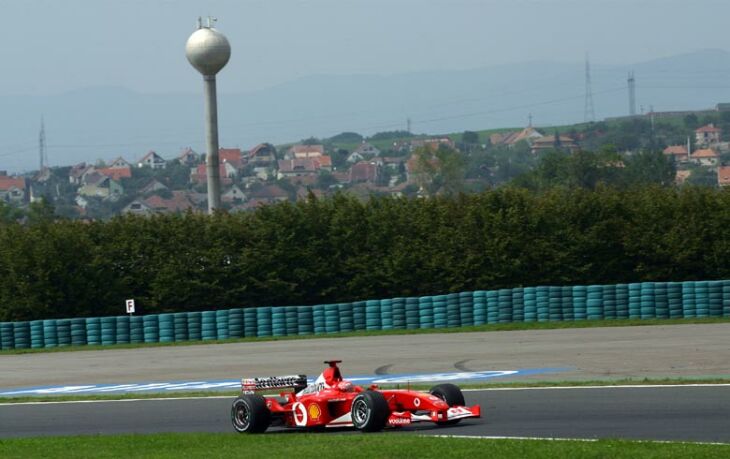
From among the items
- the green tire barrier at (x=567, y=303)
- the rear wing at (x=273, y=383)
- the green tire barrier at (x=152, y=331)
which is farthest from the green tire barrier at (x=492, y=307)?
the rear wing at (x=273, y=383)

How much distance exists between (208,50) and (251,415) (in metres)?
40.6

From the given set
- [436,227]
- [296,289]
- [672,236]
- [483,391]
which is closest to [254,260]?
[296,289]

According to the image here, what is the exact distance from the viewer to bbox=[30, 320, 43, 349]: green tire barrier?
39.8m

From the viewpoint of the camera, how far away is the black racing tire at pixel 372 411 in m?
16.1

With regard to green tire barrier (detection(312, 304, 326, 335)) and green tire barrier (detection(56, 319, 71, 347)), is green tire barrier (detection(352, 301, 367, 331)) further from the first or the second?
green tire barrier (detection(56, 319, 71, 347))

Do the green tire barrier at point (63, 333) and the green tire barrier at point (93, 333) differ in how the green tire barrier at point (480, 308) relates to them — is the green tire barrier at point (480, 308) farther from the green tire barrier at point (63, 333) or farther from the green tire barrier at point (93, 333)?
the green tire barrier at point (63, 333)

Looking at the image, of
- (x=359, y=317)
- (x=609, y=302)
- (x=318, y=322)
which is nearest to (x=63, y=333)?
(x=318, y=322)

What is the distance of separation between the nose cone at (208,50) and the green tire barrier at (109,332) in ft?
64.2

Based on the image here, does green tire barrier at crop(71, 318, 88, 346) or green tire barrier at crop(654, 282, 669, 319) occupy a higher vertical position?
green tire barrier at crop(654, 282, 669, 319)

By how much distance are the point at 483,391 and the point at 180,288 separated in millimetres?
24213

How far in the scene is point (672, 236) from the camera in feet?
141

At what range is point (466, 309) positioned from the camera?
38000mm

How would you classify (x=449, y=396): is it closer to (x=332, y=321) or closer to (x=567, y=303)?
(x=567, y=303)

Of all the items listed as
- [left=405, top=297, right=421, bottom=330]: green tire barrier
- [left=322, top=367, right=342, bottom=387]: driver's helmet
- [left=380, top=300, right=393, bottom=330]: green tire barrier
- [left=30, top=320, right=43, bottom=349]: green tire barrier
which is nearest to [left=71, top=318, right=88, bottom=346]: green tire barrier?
[left=30, top=320, right=43, bottom=349]: green tire barrier
